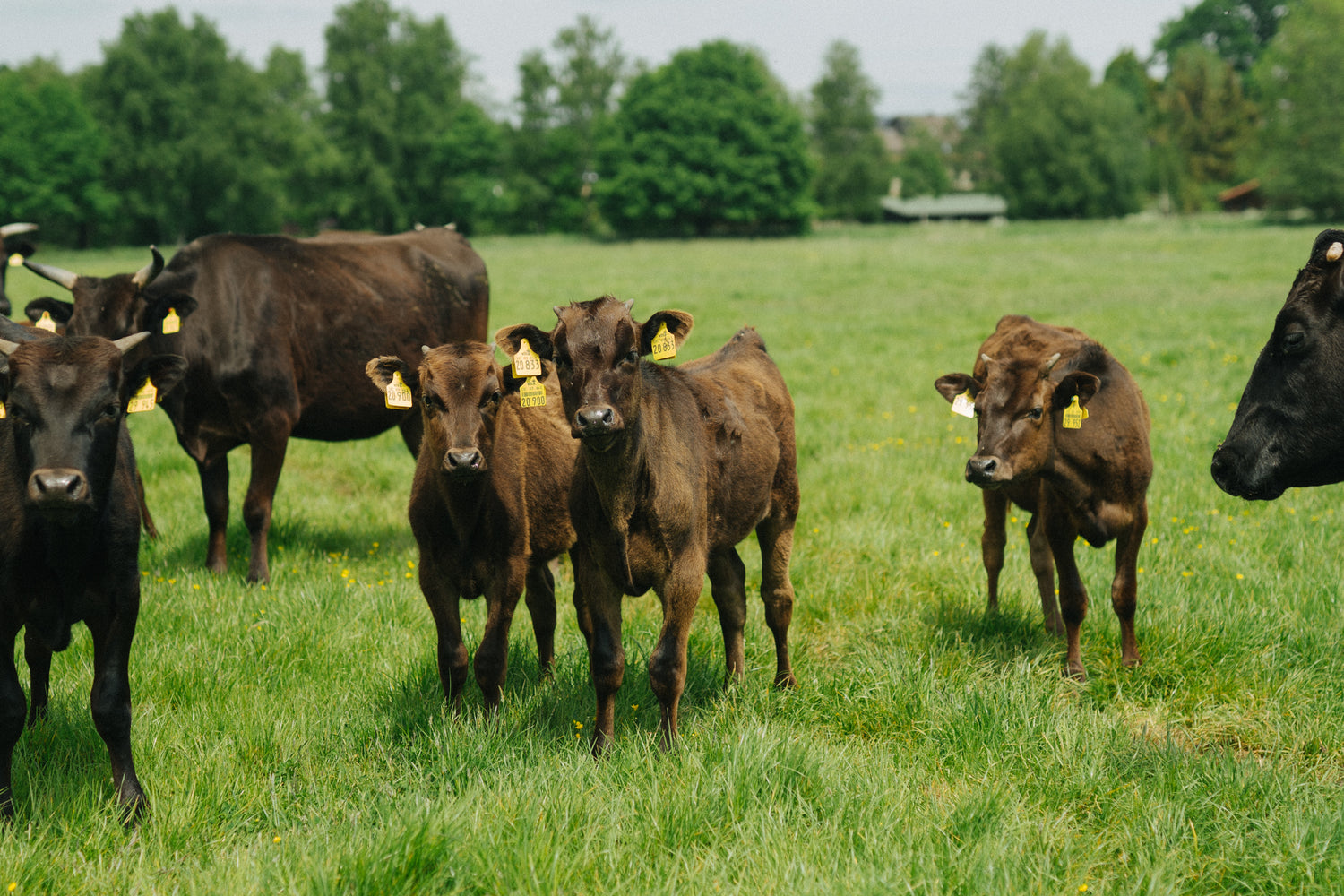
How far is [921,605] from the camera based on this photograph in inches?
238

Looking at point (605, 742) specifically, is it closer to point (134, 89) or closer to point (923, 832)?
point (923, 832)

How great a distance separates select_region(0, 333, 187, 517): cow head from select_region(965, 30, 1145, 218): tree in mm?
86707

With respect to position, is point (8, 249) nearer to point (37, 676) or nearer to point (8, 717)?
point (37, 676)

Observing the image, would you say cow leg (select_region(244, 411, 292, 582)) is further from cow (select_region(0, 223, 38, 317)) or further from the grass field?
cow (select_region(0, 223, 38, 317))

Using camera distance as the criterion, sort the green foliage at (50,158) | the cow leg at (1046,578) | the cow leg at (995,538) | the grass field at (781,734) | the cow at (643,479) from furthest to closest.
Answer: the green foliage at (50,158) → the cow leg at (995,538) → the cow leg at (1046,578) → the cow at (643,479) → the grass field at (781,734)

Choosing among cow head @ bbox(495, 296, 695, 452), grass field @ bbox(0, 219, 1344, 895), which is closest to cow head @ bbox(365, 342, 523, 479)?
cow head @ bbox(495, 296, 695, 452)

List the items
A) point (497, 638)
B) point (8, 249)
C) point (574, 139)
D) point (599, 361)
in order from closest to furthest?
point (599, 361) → point (497, 638) → point (8, 249) → point (574, 139)

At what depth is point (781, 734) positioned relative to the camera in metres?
4.13

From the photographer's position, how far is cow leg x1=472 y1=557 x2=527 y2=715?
4.63 meters

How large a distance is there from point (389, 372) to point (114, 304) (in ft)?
10.7

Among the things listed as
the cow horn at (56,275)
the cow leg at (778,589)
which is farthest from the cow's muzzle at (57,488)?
the cow horn at (56,275)

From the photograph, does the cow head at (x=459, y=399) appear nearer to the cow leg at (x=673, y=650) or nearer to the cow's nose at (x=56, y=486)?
the cow leg at (x=673, y=650)

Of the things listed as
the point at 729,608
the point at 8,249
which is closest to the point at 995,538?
the point at 729,608

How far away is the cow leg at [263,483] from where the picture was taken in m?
6.95
